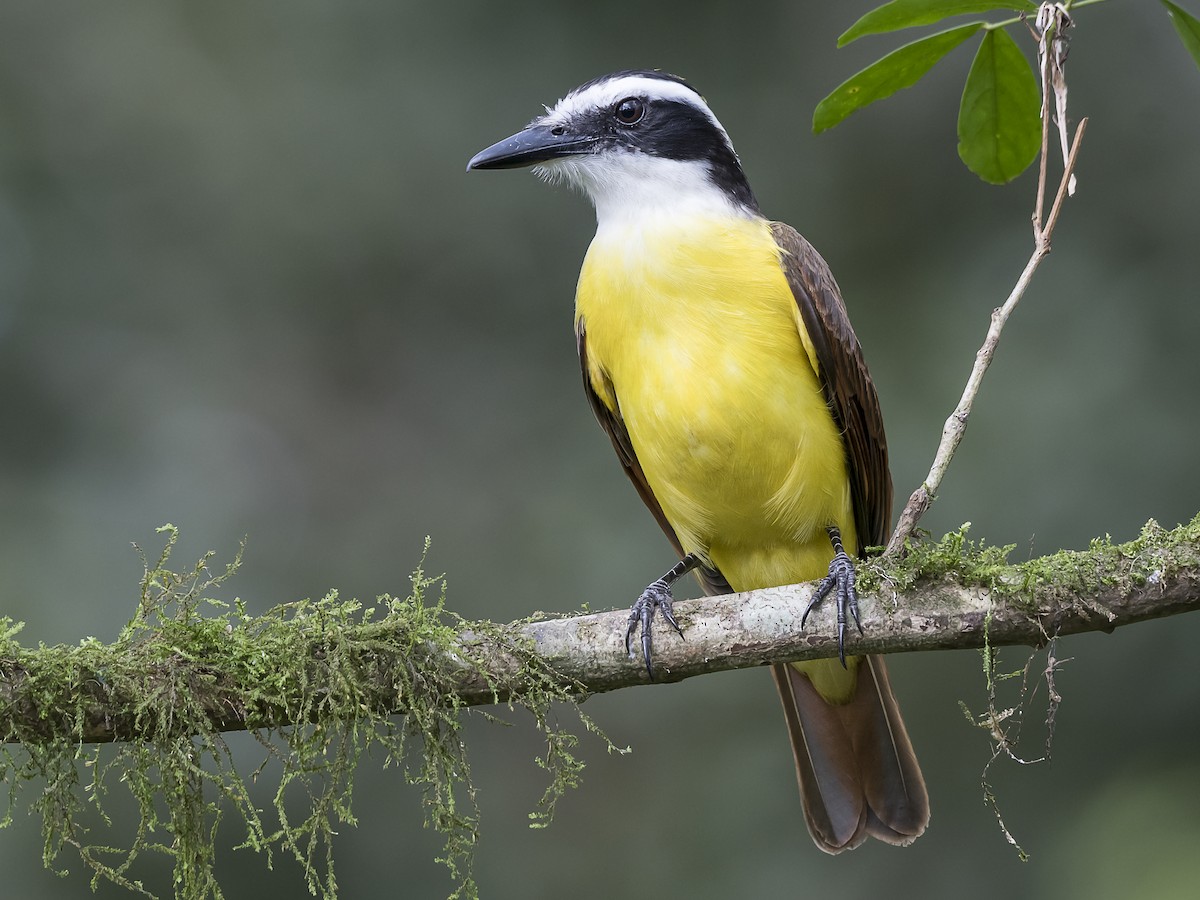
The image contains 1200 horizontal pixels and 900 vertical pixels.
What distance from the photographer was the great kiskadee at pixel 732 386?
141 inches

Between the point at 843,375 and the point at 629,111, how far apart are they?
99cm

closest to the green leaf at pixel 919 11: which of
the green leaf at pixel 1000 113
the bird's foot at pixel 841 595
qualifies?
the green leaf at pixel 1000 113

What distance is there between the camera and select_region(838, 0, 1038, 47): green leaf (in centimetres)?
262

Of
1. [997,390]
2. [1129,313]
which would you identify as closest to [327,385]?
[997,390]

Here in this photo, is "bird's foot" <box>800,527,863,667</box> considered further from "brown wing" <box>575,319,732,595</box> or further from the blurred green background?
the blurred green background

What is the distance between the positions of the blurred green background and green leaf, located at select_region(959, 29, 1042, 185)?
2275mm

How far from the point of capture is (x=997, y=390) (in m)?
5.42

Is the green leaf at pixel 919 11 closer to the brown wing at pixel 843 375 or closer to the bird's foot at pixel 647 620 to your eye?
the brown wing at pixel 843 375

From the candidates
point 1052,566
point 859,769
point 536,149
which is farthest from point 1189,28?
point 859,769

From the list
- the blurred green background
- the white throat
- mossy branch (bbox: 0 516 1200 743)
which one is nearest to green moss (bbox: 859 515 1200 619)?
mossy branch (bbox: 0 516 1200 743)

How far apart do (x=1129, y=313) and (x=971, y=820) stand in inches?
82.2

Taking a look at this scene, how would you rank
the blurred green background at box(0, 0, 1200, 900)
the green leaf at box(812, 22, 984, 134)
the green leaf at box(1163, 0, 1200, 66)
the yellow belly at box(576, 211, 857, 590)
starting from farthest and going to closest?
the blurred green background at box(0, 0, 1200, 900) → the yellow belly at box(576, 211, 857, 590) → the green leaf at box(812, 22, 984, 134) → the green leaf at box(1163, 0, 1200, 66)

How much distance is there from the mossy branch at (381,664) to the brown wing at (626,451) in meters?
1.07

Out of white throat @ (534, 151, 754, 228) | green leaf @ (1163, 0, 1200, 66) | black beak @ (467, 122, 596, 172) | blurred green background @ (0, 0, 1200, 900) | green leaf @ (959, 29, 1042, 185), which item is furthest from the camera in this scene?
blurred green background @ (0, 0, 1200, 900)
